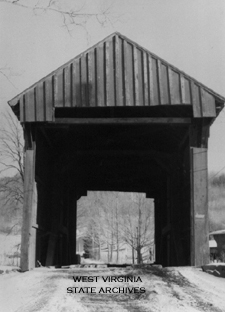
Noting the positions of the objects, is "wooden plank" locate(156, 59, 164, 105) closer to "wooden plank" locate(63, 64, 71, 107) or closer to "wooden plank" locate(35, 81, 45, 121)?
"wooden plank" locate(63, 64, 71, 107)

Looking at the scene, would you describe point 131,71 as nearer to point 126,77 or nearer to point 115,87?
point 126,77

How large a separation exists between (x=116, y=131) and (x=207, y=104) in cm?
416

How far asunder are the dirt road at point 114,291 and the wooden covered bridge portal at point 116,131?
176cm

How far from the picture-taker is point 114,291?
7941mm

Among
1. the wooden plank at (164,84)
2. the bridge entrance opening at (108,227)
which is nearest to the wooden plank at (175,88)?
the wooden plank at (164,84)

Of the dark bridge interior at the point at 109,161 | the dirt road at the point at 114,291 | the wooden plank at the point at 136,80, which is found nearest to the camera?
the dirt road at the point at 114,291

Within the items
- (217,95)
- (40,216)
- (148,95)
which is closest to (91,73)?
(148,95)

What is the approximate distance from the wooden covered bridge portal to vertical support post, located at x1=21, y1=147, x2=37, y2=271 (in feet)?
0.08

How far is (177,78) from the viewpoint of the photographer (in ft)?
39.0

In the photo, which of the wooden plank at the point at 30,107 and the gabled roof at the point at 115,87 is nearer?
the gabled roof at the point at 115,87

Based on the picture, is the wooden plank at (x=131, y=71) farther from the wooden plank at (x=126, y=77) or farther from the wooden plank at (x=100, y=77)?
the wooden plank at (x=100, y=77)

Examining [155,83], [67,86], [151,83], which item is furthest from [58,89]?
[155,83]

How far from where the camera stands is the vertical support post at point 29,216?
11430 millimetres

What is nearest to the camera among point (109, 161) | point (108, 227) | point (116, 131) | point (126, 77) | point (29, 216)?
point (29, 216)
